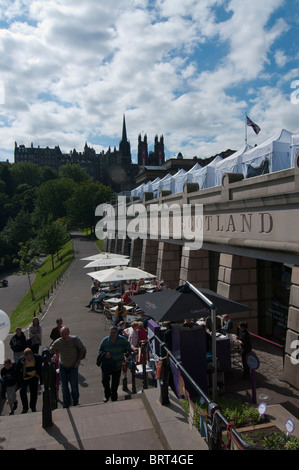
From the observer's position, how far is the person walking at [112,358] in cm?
691

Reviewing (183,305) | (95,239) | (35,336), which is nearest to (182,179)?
(35,336)

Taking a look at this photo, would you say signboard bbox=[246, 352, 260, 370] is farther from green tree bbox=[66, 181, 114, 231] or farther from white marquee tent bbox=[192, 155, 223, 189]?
green tree bbox=[66, 181, 114, 231]

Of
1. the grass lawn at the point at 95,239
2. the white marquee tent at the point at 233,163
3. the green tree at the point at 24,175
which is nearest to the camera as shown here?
the white marquee tent at the point at 233,163

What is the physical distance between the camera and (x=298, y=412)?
665cm

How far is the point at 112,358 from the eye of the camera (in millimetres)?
6941

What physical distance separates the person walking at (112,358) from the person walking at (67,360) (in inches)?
18.3

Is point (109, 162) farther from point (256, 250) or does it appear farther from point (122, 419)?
point (122, 419)

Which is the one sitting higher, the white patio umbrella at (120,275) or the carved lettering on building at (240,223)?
the carved lettering on building at (240,223)

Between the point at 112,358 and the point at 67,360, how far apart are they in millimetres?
898

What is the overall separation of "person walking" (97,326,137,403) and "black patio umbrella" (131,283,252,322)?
0.89 m

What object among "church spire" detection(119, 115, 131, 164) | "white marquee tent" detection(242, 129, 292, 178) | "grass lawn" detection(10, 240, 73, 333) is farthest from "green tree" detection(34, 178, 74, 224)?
"church spire" detection(119, 115, 131, 164)

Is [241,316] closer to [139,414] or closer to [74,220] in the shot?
[139,414]

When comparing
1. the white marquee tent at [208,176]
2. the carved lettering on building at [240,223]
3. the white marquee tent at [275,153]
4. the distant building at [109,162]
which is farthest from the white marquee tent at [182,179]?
the distant building at [109,162]

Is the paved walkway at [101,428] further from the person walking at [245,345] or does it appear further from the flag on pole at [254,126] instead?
the flag on pole at [254,126]
